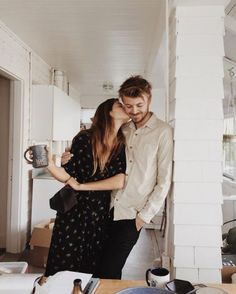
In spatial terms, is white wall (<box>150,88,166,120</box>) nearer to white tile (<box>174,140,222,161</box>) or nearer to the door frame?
the door frame

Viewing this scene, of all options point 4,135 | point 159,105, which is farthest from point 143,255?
point 4,135

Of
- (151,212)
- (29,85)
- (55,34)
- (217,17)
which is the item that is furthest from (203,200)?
(29,85)

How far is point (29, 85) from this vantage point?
384 cm

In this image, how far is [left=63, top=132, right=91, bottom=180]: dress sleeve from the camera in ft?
5.69

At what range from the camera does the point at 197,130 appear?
71.4 inches

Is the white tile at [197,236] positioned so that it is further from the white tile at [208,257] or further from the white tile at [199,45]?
the white tile at [199,45]

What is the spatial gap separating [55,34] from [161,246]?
117 inches

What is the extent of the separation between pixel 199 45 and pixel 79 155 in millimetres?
1017

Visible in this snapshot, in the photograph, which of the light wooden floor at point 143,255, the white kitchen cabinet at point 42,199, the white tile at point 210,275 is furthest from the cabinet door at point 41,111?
the white tile at point 210,275

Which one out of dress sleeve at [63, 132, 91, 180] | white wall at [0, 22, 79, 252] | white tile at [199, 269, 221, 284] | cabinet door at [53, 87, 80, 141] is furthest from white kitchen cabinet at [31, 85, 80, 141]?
white tile at [199, 269, 221, 284]

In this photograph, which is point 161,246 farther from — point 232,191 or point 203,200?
point 203,200

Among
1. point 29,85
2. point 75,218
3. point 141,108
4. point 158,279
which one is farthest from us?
point 29,85

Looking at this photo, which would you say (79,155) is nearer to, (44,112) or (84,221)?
(84,221)

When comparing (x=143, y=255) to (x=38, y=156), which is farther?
(x=143, y=255)
